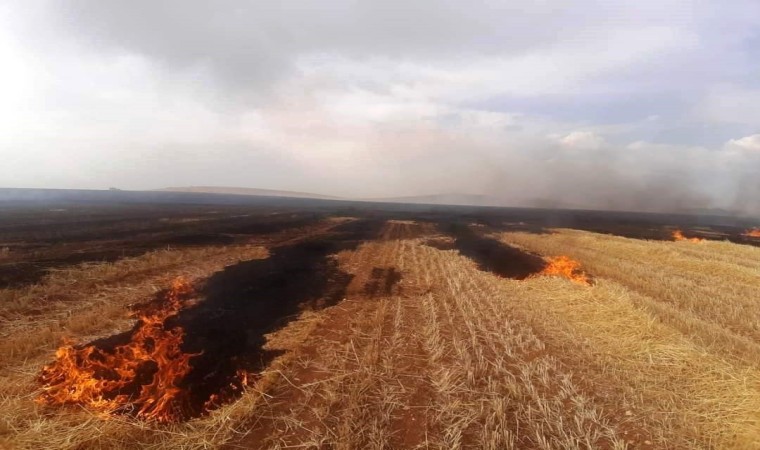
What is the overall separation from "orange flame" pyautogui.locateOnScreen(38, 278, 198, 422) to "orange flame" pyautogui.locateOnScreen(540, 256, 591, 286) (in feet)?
47.3

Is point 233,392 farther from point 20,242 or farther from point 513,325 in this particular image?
point 20,242

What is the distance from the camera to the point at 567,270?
1697cm

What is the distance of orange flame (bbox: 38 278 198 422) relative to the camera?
5.67m

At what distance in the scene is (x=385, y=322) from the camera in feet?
32.3

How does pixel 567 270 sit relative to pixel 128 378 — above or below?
above

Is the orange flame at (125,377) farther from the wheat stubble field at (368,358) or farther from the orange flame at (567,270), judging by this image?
the orange flame at (567,270)

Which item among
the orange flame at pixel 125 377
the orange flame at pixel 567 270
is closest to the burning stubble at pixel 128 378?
the orange flame at pixel 125 377

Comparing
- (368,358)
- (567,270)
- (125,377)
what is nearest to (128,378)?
(125,377)

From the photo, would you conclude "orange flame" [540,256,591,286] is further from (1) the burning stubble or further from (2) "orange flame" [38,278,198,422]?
(2) "orange flame" [38,278,198,422]

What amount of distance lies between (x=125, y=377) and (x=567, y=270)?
682 inches

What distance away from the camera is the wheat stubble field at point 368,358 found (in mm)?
5336

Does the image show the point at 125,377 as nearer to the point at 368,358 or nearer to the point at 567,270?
the point at 368,358

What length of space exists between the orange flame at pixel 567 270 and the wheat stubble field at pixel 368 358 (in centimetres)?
65

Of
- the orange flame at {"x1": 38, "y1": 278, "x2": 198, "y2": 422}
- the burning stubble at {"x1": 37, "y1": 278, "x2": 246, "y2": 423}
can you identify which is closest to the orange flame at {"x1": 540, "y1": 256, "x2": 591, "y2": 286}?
the burning stubble at {"x1": 37, "y1": 278, "x2": 246, "y2": 423}
